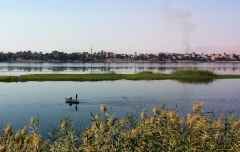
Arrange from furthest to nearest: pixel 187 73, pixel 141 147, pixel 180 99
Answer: pixel 187 73, pixel 180 99, pixel 141 147

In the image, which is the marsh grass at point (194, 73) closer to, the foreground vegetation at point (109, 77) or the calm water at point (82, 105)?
the foreground vegetation at point (109, 77)

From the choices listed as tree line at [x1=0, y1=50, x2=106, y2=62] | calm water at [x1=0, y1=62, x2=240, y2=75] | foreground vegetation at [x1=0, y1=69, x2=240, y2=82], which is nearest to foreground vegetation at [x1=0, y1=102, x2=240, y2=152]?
foreground vegetation at [x1=0, y1=69, x2=240, y2=82]

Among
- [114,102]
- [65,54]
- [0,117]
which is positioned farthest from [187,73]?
[65,54]

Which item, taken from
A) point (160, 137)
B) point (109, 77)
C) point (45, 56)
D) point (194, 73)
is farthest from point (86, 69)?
point (45, 56)

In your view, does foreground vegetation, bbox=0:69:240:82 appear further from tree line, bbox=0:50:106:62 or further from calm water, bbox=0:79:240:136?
tree line, bbox=0:50:106:62

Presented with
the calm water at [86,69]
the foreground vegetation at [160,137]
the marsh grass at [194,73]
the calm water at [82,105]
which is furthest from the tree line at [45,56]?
the foreground vegetation at [160,137]

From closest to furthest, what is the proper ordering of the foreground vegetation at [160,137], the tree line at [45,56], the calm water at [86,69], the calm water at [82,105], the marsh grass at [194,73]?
the foreground vegetation at [160,137], the calm water at [82,105], the marsh grass at [194,73], the calm water at [86,69], the tree line at [45,56]

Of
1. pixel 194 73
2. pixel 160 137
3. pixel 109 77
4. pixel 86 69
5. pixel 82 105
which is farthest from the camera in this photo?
pixel 86 69

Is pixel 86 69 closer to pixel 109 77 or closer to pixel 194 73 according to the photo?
pixel 109 77

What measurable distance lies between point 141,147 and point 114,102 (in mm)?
17912

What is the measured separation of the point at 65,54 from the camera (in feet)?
624

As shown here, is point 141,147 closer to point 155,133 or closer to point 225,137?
point 155,133

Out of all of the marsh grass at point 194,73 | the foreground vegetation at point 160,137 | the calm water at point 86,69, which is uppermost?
the foreground vegetation at point 160,137

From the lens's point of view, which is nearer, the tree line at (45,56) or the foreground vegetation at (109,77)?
the foreground vegetation at (109,77)
